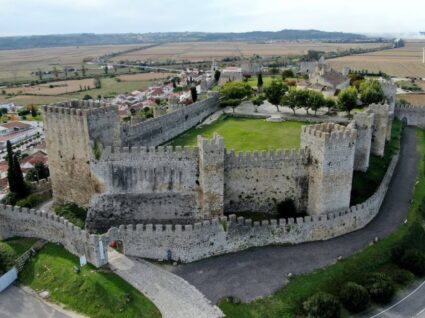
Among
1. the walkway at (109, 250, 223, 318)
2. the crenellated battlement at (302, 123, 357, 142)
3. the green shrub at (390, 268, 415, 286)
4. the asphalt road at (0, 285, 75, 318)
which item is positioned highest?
the crenellated battlement at (302, 123, 357, 142)

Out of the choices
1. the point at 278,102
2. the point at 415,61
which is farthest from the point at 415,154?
the point at 415,61

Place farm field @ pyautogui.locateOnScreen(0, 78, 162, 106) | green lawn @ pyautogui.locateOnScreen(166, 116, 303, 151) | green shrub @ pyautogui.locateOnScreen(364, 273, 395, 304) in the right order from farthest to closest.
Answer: farm field @ pyautogui.locateOnScreen(0, 78, 162, 106) → green lawn @ pyautogui.locateOnScreen(166, 116, 303, 151) → green shrub @ pyautogui.locateOnScreen(364, 273, 395, 304)

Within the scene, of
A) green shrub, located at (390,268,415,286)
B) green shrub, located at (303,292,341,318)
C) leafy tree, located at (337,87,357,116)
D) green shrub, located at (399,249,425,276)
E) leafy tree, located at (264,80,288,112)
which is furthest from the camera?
leafy tree, located at (264,80,288,112)

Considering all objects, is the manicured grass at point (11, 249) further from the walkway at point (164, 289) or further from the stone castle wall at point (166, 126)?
the stone castle wall at point (166, 126)

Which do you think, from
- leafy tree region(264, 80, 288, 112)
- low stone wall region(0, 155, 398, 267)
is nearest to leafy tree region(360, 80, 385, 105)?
leafy tree region(264, 80, 288, 112)

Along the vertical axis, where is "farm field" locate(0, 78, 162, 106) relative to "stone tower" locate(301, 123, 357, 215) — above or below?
below

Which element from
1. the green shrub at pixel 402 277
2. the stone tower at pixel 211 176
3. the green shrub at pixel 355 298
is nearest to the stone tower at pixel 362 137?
the green shrub at pixel 402 277

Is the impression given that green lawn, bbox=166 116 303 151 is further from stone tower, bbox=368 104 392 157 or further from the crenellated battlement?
the crenellated battlement
